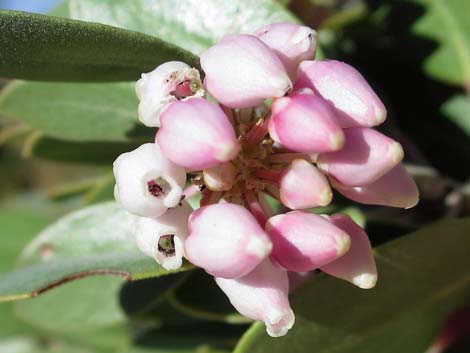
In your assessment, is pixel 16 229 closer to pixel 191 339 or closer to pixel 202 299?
pixel 191 339

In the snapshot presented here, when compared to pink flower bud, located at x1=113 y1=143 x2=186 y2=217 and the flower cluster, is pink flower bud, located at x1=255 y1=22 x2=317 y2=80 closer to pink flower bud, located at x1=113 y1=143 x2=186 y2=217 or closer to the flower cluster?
the flower cluster

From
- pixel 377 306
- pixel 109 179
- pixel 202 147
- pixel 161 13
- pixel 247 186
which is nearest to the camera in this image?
pixel 202 147

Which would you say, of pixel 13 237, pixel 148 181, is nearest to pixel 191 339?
pixel 13 237

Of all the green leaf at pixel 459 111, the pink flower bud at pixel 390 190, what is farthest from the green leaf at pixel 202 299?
the green leaf at pixel 459 111

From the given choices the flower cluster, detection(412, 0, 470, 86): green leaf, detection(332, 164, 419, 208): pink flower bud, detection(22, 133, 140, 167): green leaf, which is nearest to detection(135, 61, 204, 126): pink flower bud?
the flower cluster

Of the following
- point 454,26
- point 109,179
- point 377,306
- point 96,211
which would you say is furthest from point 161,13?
point 454,26

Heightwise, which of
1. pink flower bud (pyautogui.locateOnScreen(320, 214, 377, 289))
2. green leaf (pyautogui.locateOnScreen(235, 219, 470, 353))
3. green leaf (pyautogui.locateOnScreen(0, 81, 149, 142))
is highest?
pink flower bud (pyautogui.locateOnScreen(320, 214, 377, 289))

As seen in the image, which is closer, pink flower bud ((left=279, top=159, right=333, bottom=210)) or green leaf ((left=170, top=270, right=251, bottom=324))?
pink flower bud ((left=279, top=159, right=333, bottom=210))

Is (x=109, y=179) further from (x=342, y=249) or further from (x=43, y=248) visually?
(x=342, y=249)
